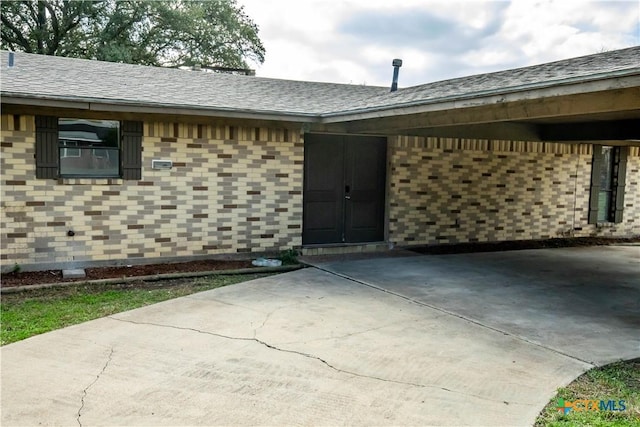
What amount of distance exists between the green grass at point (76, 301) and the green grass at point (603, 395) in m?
4.44

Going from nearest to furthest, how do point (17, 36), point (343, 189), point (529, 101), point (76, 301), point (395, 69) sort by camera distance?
point (529, 101), point (76, 301), point (343, 189), point (395, 69), point (17, 36)

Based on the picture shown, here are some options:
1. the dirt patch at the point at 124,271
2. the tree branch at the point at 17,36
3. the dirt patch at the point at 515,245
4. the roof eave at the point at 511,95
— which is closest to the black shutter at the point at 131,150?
the dirt patch at the point at 124,271

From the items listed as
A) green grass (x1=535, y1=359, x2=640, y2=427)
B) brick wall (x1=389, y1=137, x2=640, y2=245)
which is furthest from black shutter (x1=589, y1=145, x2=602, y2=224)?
green grass (x1=535, y1=359, x2=640, y2=427)

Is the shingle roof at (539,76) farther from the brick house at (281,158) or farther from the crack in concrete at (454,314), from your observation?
the crack in concrete at (454,314)

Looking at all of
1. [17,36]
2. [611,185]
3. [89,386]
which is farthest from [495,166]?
[17,36]

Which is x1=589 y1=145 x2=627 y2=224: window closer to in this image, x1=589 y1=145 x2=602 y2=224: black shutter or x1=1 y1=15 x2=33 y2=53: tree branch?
x1=589 y1=145 x2=602 y2=224: black shutter

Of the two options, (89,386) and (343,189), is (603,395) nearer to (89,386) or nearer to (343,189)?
(89,386)

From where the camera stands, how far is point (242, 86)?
33.8 feet

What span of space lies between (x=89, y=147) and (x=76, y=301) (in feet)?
8.92

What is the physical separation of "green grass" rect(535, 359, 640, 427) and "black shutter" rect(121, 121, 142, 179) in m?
6.57

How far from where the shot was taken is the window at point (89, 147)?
769 cm

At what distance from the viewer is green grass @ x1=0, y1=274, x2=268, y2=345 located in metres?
5.20

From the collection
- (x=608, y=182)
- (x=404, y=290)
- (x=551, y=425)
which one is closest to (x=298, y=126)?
(x=404, y=290)

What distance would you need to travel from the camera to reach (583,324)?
5.59m
